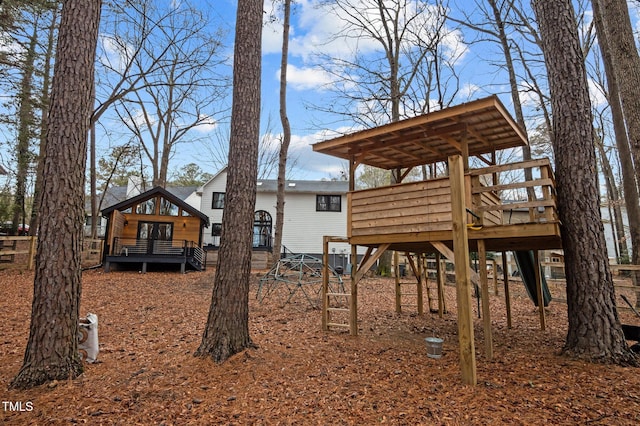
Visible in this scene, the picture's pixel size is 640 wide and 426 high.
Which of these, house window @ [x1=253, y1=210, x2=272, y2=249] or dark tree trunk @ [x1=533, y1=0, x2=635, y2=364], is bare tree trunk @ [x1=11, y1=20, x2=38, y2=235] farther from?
dark tree trunk @ [x1=533, y1=0, x2=635, y2=364]

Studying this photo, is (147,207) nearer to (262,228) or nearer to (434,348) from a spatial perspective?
(262,228)

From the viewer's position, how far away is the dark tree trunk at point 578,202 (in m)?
4.63

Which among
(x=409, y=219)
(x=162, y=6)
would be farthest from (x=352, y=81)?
(x=409, y=219)

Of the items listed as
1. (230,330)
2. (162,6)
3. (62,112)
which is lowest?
(230,330)

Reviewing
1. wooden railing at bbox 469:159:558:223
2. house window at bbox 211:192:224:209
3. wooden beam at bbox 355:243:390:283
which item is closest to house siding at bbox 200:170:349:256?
house window at bbox 211:192:224:209

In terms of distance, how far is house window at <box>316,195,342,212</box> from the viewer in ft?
79.7

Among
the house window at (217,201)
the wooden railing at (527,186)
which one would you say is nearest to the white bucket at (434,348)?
the wooden railing at (527,186)

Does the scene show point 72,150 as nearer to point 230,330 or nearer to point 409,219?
point 230,330

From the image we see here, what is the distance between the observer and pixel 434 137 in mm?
6559

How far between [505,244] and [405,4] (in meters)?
13.9

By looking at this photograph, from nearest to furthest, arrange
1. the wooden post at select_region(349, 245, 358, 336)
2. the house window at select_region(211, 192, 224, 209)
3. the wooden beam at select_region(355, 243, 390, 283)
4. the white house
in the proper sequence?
the wooden beam at select_region(355, 243, 390, 283), the wooden post at select_region(349, 245, 358, 336), the white house, the house window at select_region(211, 192, 224, 209)

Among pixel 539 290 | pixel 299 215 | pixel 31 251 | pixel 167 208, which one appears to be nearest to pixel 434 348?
pixel 539 290

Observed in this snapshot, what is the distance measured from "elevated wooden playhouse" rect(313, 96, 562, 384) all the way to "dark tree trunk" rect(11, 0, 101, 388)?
4.10m

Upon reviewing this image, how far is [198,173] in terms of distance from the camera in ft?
140
